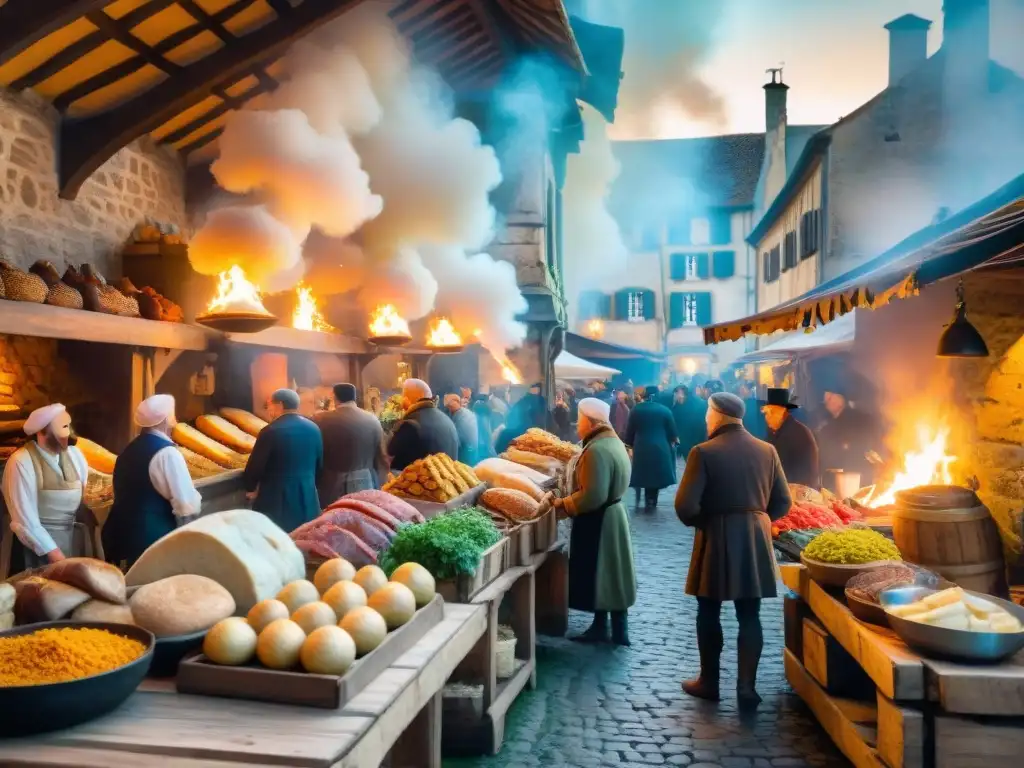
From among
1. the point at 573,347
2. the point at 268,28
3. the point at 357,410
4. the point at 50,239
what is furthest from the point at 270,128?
the point at 573,347

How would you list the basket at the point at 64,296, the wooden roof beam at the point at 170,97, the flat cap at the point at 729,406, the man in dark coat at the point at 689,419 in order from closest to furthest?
the flat cap at the point at 729,406, the basket at the point at 64,296, the wooden roof beam at the point at 170,97, the man in dark coat at the point at 689,419

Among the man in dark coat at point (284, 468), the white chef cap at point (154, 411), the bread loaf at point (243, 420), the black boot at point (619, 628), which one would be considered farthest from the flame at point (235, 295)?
the black boot at point (619, 628)

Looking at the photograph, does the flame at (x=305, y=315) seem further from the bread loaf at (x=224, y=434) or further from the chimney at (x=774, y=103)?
the chimney at (x=774, y=103)

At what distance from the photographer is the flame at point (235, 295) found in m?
6.85

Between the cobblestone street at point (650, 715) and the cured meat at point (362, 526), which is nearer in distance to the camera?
the cured meat at point (362, 526)

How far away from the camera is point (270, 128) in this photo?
909 centimetres

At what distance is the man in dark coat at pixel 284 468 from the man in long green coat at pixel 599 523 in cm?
211

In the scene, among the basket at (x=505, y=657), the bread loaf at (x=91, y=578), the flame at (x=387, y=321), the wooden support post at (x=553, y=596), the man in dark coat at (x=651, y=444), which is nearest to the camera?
the bread loaf at (x=91, y=578)

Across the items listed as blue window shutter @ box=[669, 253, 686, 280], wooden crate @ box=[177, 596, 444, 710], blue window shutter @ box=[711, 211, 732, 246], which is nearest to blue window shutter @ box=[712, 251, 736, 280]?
blue window shutter @ box=[711, 211, 732, 246]

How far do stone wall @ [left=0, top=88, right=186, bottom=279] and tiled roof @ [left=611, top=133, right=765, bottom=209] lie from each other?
95.4ft

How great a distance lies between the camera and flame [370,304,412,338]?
10.3 meters

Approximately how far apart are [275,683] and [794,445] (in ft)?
21.0

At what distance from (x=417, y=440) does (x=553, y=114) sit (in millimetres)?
9364

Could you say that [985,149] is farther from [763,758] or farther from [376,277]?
[763,758]
